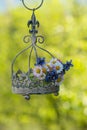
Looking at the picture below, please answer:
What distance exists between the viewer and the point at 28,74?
3.22 m

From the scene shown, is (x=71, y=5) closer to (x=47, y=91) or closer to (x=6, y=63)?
(x=6, y=63)

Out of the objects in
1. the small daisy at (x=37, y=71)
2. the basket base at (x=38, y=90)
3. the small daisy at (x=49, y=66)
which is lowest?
the basket base at (x=38, y=90)

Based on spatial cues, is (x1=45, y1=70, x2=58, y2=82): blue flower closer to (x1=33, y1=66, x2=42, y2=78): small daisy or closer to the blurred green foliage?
(x1=33, y1=66, x2=42, y2=78): small daisy

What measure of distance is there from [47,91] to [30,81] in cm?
13

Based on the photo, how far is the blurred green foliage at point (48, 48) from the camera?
32.0 feet

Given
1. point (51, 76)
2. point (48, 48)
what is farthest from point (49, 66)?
point (48, 48)

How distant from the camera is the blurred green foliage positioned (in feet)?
32.0

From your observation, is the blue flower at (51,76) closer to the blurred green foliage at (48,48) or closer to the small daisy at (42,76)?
the small daisy at (42,76)

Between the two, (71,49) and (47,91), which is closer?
(47,91)

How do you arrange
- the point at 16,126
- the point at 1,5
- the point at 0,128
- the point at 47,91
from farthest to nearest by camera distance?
1. the point at 0,128
2. the point at 16,126
3. the point at 1,5
4. the point at 47,91

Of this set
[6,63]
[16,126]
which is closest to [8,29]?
[6,63]

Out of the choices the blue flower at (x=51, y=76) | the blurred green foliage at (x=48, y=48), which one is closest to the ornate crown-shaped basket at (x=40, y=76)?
the blue flower at (x=51, y=76)

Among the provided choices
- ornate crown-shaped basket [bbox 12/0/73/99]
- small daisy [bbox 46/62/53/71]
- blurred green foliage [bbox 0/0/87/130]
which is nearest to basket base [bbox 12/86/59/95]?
ornate crown-shaped basket [bbox 12/0/73/99]

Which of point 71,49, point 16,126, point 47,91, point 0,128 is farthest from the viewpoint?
point 0,128
